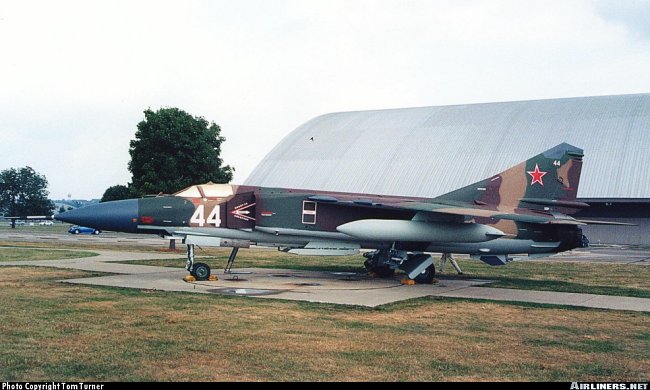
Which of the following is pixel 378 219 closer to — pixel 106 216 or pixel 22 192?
pixel 106 216

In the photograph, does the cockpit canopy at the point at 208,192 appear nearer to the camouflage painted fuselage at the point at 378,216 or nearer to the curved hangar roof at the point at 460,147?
the camouflage painted fuselage at the point at 378,216

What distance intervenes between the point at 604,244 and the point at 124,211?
44.2m

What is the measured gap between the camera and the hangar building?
1838 inches

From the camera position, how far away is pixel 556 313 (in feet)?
40.3

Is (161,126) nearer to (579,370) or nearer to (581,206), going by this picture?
(581,206)

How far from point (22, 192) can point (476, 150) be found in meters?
76.8

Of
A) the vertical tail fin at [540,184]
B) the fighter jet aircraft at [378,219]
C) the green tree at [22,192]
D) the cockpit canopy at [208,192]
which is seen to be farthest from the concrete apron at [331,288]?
the green tree at [22,192]

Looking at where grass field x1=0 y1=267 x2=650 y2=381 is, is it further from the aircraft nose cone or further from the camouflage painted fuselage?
the camouflage painted fuselage

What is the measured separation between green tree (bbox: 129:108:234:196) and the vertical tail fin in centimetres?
1837

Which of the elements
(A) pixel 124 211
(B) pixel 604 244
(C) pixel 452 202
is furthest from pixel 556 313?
(B) pixel 604 244

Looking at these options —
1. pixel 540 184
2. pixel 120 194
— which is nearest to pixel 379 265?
pixel 540 184

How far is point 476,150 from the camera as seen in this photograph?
51.4 m

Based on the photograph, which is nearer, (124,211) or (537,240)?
(124,211)

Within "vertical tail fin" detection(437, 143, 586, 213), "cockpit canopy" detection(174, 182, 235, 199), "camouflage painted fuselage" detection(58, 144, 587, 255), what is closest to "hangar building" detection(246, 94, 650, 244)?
"vertical tail fin" detection(437, 143, 586, 213)
